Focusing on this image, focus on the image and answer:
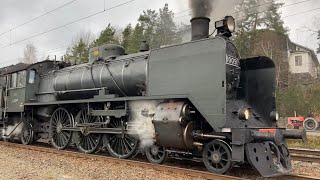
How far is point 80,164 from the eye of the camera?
911 cm

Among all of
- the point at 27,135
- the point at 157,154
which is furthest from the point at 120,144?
the point at 27,135

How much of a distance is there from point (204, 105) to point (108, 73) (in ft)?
13.3

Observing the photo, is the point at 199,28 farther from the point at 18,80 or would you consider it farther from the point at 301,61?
the point at 301,61

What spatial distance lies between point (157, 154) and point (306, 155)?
18.5 feet

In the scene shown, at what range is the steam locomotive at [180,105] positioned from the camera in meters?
7.40

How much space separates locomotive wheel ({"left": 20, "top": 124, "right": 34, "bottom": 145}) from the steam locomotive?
4.10 feet

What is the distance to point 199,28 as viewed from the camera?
27.9ft

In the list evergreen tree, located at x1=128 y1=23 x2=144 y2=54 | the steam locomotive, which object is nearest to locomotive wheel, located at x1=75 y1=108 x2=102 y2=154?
the steam locomotive

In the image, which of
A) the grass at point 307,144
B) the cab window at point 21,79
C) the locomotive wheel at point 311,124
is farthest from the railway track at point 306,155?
the locomotive wheel at point 311,124

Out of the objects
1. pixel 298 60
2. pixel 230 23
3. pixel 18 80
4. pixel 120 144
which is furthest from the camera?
pixel 298 60

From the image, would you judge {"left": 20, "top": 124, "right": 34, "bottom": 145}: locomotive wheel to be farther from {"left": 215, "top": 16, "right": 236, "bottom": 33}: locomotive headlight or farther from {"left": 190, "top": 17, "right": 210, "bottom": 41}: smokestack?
{"left": 215, "top": 16, "right": 236, "bottom": 33}: locomotive headlight

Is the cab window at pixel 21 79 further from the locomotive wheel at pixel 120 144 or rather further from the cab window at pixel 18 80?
the locomotive wheel at pixel 120 144

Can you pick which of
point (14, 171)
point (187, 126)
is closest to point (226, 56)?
point (187, 126)

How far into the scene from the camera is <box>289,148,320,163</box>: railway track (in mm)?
9988
